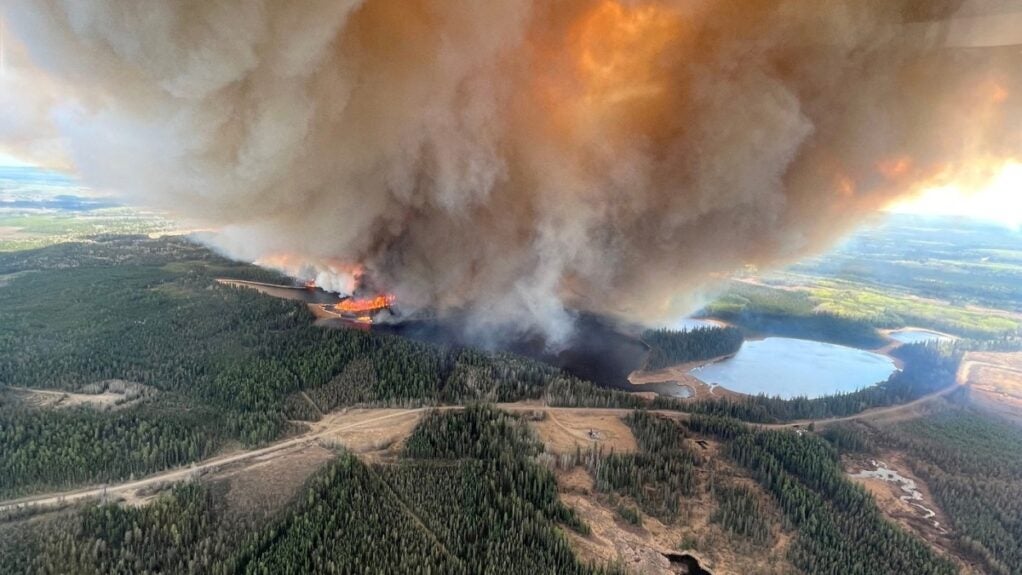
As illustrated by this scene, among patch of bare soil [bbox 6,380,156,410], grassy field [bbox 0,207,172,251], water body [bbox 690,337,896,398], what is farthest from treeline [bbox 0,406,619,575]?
grassy field [bbox 0,207,172,251]

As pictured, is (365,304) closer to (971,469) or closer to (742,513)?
(742,513)

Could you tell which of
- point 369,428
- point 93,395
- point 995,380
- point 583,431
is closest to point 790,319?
point 995,380

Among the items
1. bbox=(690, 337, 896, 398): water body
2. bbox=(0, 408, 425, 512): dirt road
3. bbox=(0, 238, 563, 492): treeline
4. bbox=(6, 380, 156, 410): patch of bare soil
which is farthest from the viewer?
bbox=(690, 337, 896, 398): water body

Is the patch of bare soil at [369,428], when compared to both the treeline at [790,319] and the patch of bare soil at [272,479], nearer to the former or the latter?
the patch of bare soil at [272,479]

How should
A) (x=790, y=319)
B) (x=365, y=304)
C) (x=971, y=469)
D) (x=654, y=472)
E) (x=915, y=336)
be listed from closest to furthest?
1. (x=654, y=472)
2. (x=971, y=469)
3. (x=365, y=304)
4. (x=915, y=336)
5. (x=790, y=319)

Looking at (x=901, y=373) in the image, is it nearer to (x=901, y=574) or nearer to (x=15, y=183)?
(x=901, y=574)

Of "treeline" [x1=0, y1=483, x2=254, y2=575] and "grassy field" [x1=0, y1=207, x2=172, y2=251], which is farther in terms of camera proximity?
"grassy field" [x1=0, y1=207, x2=172, y2=251]

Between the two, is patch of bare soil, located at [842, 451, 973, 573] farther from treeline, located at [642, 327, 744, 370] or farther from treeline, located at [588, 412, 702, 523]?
treeline, located at [642, 327, 744, 370]
